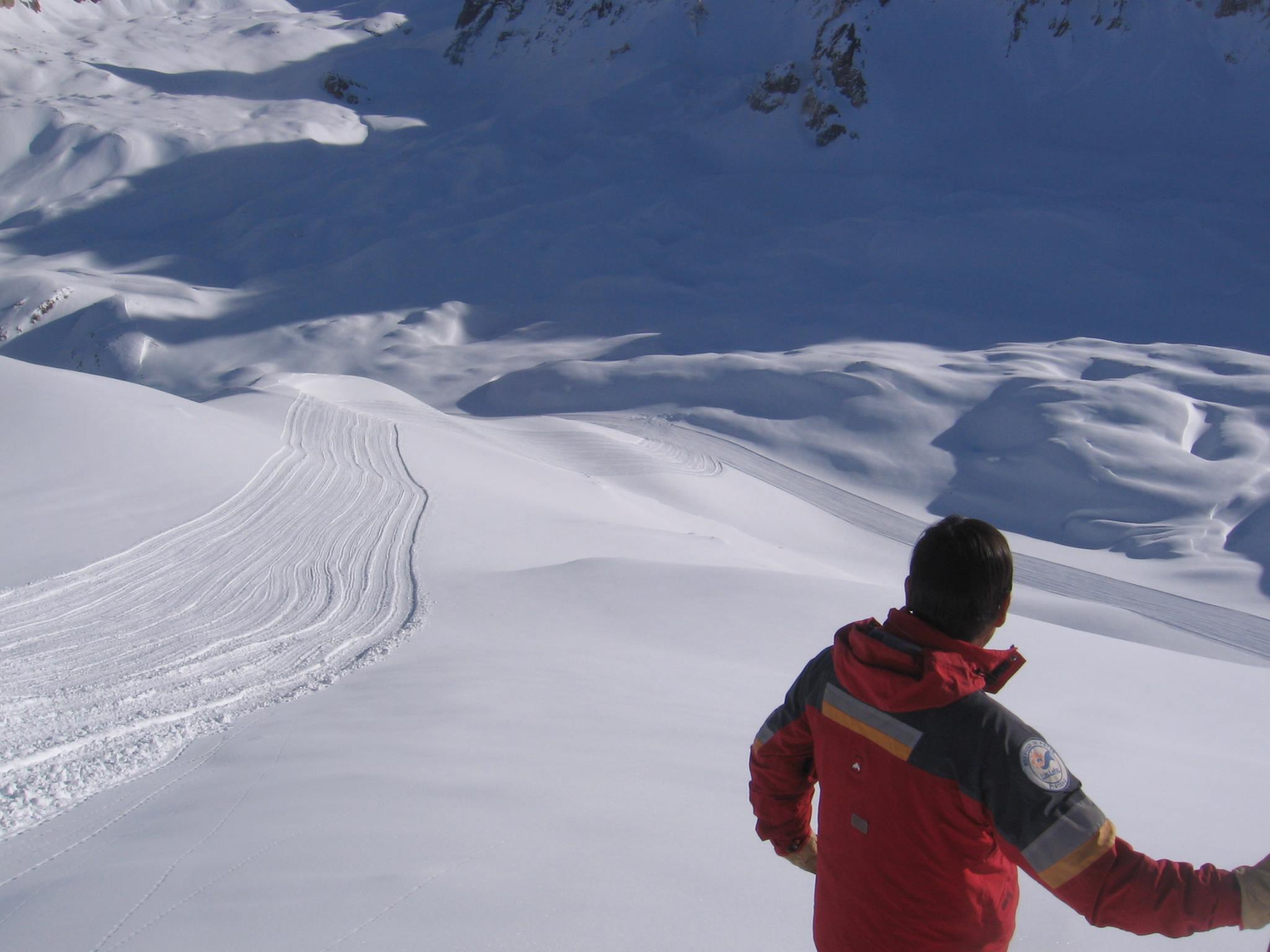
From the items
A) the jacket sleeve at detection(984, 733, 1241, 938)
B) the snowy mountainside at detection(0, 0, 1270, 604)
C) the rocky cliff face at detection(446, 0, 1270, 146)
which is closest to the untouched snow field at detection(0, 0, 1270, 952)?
the snowy mountainside at detection(0, 0, 1270, 604)

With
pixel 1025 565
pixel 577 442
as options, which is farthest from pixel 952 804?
pixel 577 442

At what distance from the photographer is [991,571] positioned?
1.51 metres

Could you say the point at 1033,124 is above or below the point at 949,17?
below

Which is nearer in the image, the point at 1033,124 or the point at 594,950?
the point at 594,950

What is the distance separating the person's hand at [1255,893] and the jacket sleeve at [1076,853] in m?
0.02

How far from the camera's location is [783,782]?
1823 millimetres

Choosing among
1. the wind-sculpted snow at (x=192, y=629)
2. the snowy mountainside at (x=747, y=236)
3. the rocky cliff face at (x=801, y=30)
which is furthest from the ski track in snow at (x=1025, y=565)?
the rocky cliff face at (x=801, y=30)

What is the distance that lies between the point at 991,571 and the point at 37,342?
3501 cm

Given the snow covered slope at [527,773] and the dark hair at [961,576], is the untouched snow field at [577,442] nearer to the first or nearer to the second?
the snow covered slope at [527,773]

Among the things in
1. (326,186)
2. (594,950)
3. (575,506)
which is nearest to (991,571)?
(594,950)

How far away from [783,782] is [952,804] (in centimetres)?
44

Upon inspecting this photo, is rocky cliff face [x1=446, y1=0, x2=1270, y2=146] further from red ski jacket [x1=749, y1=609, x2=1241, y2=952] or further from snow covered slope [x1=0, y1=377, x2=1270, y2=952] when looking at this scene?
red ski jacket [x1=749, y1=609, x2=1241, y2=952]

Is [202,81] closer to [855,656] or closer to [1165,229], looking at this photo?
[1165,229]

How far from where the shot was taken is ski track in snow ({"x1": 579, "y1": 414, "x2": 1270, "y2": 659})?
12648mm
